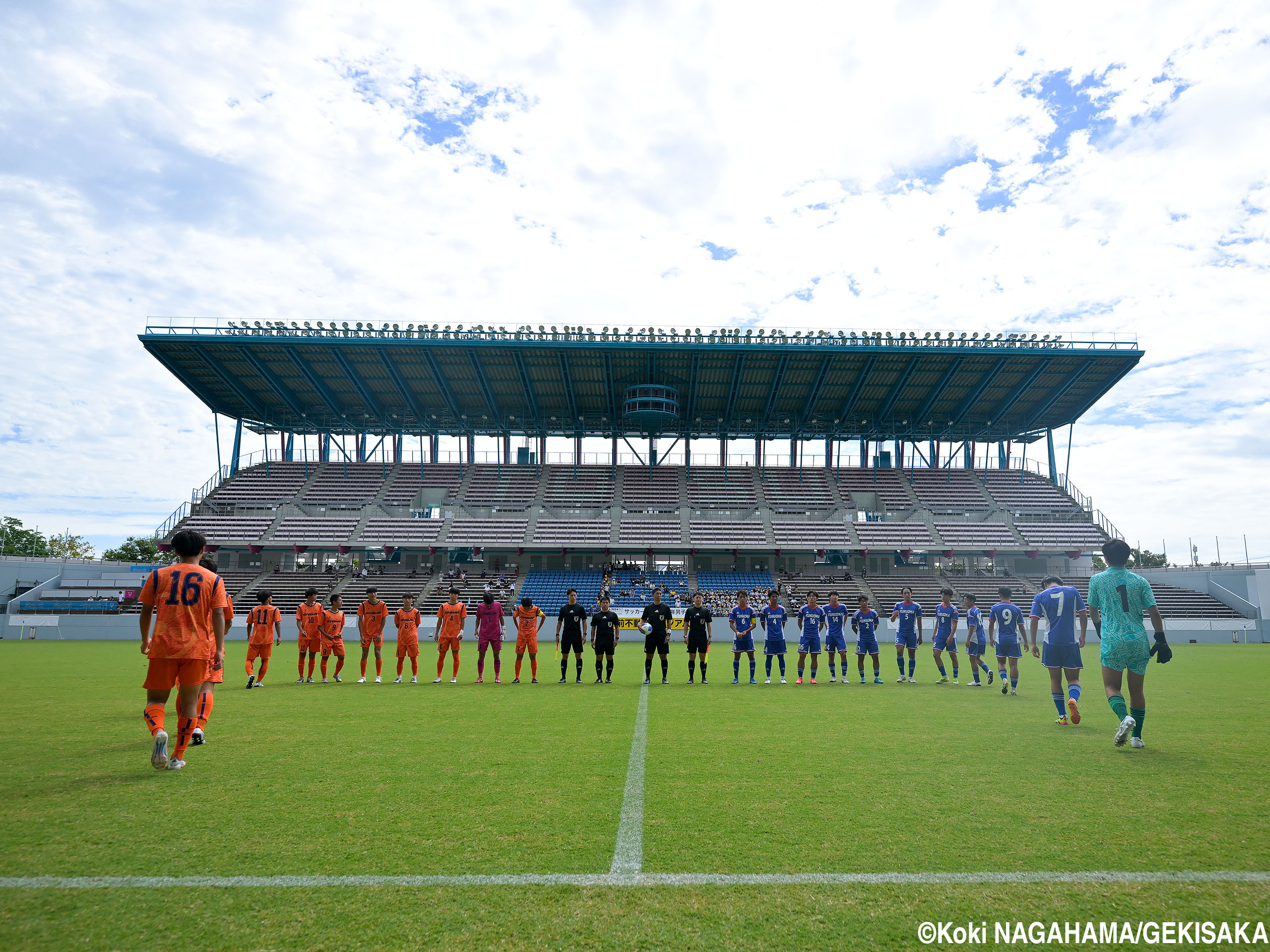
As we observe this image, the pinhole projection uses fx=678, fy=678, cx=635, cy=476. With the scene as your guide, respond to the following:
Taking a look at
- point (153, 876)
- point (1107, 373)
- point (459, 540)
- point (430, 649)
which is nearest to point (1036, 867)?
point (153, 876)

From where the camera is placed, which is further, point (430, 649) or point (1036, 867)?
point (430, 649)

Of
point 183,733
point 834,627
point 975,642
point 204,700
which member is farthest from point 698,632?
point 183,733

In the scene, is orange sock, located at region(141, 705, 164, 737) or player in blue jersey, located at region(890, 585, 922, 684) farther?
player in blue jersey, located at region(890, 585, 922, 684)

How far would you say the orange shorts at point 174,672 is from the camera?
6.75 meters

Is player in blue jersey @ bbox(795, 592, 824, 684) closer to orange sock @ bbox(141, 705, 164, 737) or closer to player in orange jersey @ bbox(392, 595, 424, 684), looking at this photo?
player in orange jersey @ bbox(392, 595, 424, 684)

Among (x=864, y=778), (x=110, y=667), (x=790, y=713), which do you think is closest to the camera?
(x=864, y=778)

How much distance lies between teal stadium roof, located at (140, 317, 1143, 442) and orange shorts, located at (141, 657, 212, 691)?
3899 cm

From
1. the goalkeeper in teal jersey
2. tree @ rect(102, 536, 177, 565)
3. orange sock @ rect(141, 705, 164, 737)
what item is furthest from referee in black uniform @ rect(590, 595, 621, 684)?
tree @ rect(102, 536, 177, 565)

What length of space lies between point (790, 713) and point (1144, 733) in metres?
4.61

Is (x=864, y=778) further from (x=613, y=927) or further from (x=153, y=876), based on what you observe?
(x=153, y=876)

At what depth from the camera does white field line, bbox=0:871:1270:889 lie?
3840 mm

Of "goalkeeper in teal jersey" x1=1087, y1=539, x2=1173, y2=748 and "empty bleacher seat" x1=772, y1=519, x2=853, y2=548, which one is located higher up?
"empty bleacher seat" x1=772, y1=519, x2=853, y2=548

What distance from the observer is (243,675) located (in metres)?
17.5

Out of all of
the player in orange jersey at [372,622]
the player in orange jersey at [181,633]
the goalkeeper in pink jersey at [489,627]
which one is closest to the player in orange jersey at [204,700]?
the player in orange jersey at [181,633]
